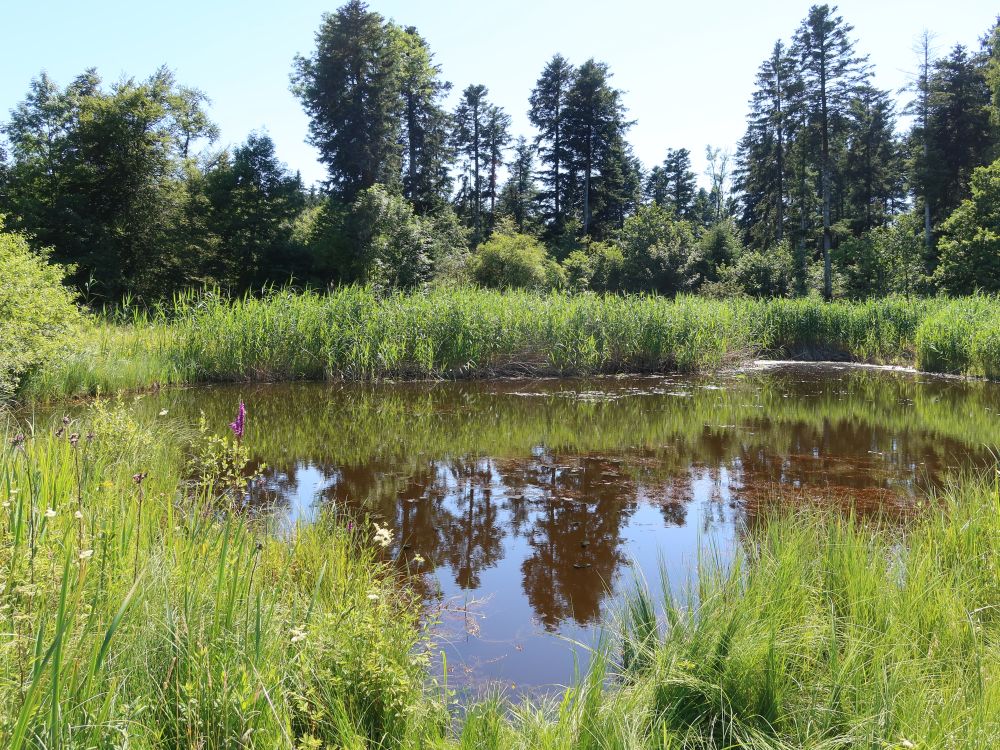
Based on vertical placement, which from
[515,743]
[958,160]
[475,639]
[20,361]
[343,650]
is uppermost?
[958,160]

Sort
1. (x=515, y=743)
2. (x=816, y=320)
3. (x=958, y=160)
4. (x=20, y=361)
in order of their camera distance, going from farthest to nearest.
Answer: (x=958, y=160) → (x=816, y=320) → (x=20, y=361) → (x=515, y=743)

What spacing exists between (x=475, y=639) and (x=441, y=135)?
A: 3406 centimetres

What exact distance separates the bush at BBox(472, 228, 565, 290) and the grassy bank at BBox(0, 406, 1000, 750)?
70.2ft

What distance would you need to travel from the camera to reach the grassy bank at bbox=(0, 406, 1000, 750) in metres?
1.69

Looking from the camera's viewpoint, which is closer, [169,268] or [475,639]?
[475,639]

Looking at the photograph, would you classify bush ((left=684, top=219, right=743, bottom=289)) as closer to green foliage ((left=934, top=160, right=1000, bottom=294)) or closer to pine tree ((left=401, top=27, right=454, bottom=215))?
green foliage ((left=934, top=160, right=1000, bottom=294))

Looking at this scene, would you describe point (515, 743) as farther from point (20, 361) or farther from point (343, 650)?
point (20, 361)

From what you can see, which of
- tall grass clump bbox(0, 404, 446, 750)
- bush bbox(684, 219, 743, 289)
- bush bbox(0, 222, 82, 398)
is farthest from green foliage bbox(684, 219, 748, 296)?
tall grass clump bbox(0, 404, 446, 750)

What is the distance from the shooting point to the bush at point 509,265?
79.2 feet

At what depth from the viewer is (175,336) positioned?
464 inches

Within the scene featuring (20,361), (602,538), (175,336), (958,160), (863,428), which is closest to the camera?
(602,538)

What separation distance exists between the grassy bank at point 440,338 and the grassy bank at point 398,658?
350 inches

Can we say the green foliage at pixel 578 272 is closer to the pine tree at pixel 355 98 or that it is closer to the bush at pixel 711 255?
the bush at pixel 711 255

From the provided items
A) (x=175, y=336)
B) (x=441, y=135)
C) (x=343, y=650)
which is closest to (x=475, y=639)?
(x=343, y=650)
